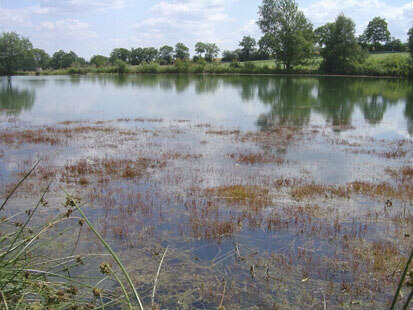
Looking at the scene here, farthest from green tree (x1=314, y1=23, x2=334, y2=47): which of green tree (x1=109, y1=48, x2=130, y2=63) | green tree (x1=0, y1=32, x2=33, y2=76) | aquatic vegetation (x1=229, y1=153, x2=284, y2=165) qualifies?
green tree (x1=0, y1=32, x2=33, y2=76)

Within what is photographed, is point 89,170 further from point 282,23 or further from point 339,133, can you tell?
point 282,23

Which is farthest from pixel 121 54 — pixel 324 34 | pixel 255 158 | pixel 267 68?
pixel 255 158

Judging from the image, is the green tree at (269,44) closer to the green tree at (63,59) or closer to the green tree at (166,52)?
the green tree at (166,52)

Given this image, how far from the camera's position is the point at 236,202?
9164mm

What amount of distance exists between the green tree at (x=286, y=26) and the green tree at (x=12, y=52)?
6579cm

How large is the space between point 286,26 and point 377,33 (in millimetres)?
37144

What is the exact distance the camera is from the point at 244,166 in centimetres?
1248

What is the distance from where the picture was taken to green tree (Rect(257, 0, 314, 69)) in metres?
78.9

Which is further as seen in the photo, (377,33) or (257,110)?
(377,33)

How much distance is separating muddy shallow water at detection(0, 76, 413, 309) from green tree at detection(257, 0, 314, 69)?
61.8 metres

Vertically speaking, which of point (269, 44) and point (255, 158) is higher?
point (269, 44)

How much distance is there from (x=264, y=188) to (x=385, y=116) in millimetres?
17868

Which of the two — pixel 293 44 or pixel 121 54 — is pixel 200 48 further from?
pixel 293 44

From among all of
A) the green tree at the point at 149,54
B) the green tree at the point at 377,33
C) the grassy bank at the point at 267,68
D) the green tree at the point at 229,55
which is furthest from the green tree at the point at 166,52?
the green tree at the point at 377,33
